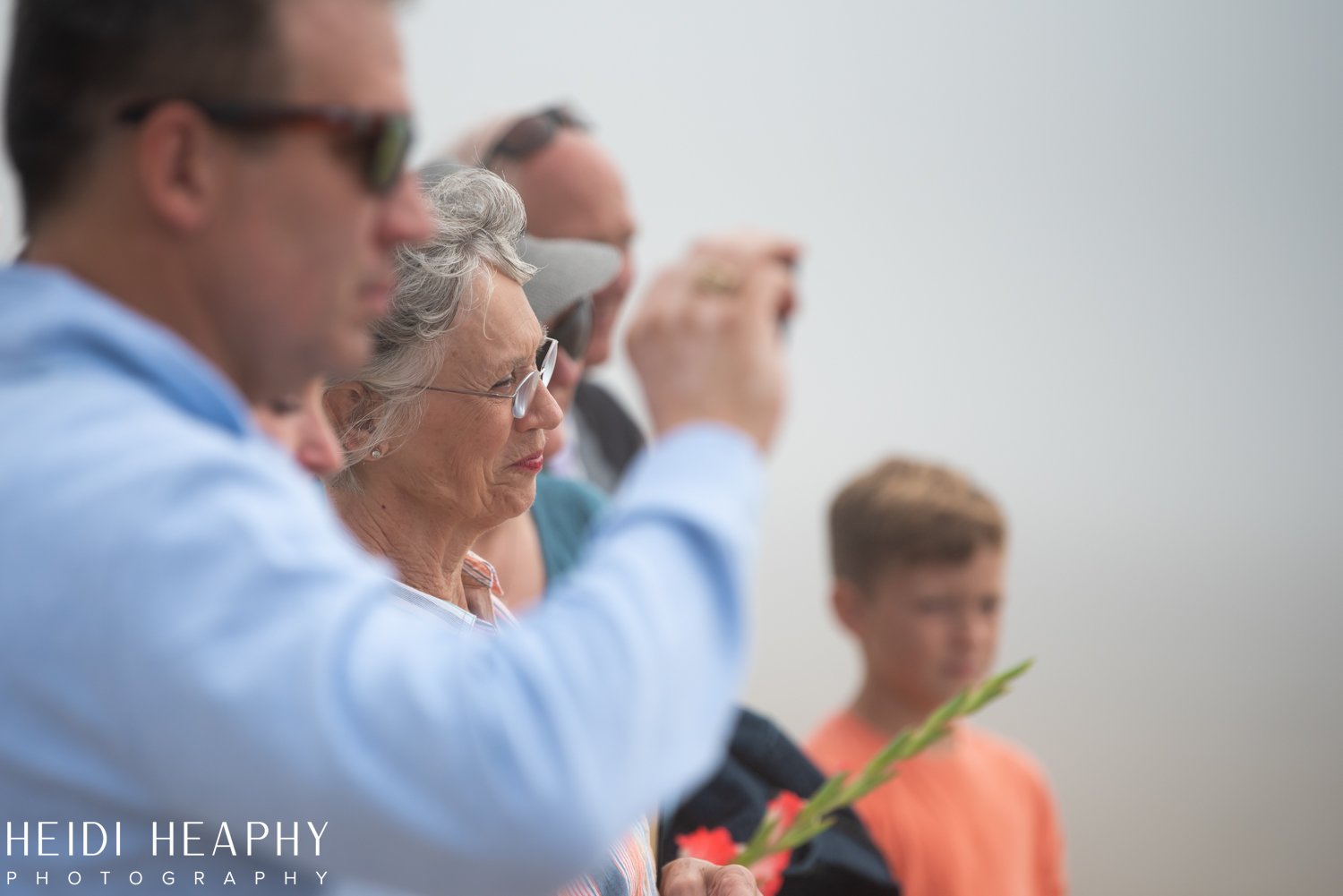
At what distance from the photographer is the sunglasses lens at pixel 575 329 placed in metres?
1.92

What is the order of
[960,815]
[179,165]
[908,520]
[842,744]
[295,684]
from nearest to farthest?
1. [295,684]
2. [179,165]
3. [960,815]
4. [842,744]
5. [908,520]

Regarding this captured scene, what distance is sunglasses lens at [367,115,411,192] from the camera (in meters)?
0.74

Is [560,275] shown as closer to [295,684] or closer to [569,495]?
[569,495]

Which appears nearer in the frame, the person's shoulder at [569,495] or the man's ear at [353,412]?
the man's ear at [353,412]

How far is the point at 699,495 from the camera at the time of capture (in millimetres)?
717

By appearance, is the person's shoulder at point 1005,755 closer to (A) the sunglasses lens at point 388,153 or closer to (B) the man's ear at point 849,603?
(B) the man's ear at point 849,603

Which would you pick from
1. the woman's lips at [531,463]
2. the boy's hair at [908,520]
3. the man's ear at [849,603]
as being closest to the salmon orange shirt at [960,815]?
the man's ear at [849,603]

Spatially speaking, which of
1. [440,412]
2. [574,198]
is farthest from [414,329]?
[574,198]

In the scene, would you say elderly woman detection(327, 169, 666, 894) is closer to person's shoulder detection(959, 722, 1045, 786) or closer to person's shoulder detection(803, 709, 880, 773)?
person's shoulder detection(803, 709, 880, 773)

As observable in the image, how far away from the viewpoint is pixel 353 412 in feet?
5.05

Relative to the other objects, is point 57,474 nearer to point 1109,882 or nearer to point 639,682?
point 639,682

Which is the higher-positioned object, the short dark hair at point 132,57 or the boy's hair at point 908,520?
the boy's hair at point 908,520

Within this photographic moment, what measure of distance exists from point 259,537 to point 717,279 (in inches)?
12.4

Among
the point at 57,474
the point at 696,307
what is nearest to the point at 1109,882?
the point at 696,307
